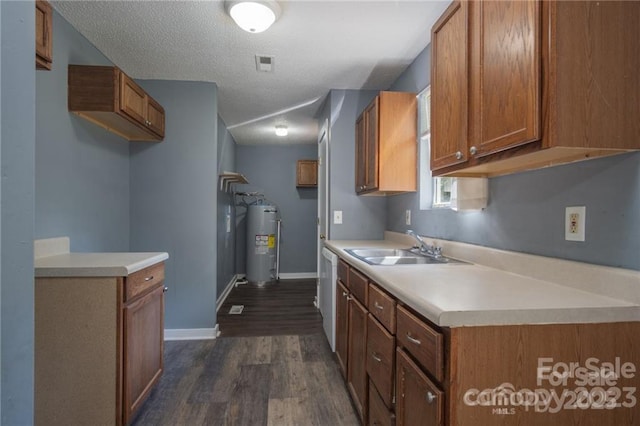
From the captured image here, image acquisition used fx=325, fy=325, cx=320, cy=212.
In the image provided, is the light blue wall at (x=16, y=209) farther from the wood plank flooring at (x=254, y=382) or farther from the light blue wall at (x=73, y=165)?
the light blue wall at (x=73, y=165)

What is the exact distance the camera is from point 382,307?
1.38 m

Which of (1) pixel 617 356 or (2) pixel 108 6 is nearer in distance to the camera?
(1) pixel 617 356

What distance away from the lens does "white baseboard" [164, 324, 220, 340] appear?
3.04m

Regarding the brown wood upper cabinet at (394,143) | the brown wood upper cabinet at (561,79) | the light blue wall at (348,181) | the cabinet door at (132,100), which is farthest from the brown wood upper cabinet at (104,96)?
the brown wood upper cabinet at (561,79)

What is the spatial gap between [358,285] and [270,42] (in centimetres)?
179

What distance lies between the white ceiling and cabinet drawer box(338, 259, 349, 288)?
156 cm

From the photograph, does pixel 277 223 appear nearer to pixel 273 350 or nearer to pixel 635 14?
pixel 273 350

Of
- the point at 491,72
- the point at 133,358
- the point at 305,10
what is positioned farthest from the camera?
the point at 305,10

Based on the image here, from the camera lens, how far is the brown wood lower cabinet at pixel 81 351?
60.8 inches

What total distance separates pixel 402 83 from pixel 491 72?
5.73 ft

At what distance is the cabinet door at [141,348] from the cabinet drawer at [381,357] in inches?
48.1

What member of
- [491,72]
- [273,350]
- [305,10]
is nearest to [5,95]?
[491,72]

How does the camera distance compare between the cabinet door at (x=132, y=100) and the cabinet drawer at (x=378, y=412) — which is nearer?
the cabinet drawer at (x=378, y=412)

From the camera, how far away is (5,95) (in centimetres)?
56
